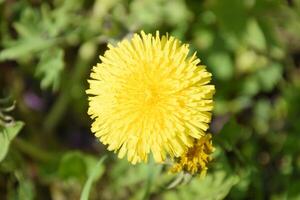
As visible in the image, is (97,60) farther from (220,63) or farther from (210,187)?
(210,187)

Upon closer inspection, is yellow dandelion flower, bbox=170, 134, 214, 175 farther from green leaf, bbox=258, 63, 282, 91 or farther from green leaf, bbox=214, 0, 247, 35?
green leaf, bbox=258, 63, 282, 91

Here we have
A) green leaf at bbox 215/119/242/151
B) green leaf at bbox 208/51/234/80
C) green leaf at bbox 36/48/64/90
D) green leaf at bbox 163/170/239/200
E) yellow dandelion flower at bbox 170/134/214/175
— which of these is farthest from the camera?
green leaf at bbox 208/51/234/80

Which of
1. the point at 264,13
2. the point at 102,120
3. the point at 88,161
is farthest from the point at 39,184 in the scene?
the point at 264,13

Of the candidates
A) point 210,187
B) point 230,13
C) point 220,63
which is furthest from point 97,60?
point 210,187

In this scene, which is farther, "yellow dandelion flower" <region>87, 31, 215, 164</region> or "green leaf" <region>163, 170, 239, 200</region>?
"green leaf" <region>163, 170, 239, 200</region>

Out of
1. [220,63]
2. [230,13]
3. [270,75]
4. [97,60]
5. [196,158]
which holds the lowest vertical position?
[196,158]

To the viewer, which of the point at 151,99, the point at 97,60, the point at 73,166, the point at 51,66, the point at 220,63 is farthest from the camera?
the point at 97,60

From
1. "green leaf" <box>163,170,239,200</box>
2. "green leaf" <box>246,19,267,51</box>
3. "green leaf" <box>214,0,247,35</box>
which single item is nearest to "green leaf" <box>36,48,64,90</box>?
"green leaf" <box>163,170,239,200</box>

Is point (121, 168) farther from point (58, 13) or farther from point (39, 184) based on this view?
point (58, 13)
